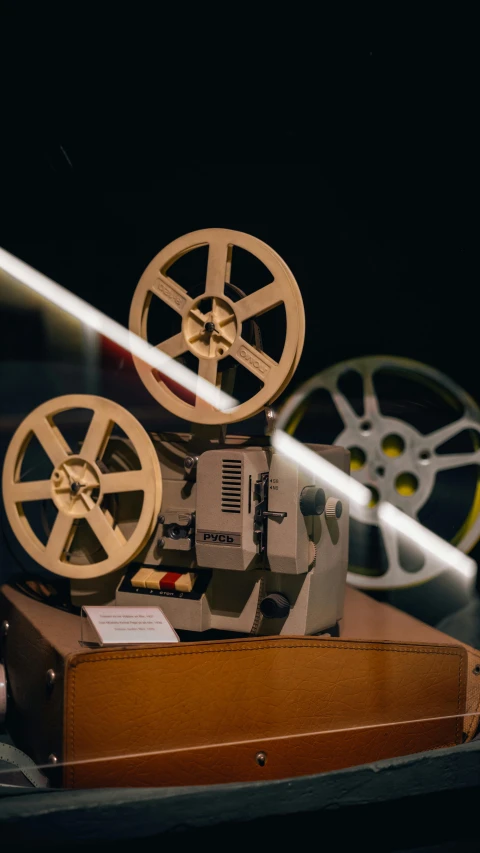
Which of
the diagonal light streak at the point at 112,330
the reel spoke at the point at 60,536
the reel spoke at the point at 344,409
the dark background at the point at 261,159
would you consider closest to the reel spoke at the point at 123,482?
the reel spoke at the point at 60,536

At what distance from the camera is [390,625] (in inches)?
90.0

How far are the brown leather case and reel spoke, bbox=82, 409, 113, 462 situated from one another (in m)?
0.42

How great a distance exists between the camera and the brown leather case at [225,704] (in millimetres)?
1684

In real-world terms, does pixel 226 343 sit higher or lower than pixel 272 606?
higher

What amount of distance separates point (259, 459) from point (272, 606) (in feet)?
1.18

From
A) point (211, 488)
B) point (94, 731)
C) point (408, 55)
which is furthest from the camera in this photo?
point (408, 55)

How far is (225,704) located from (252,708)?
0.07 metres

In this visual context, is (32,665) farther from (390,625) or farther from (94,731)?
(390,625)

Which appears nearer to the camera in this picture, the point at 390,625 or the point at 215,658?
the point at 215,658

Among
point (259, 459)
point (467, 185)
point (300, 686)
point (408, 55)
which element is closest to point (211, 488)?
point (259, 459)

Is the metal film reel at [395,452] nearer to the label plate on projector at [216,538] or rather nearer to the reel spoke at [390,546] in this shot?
the reel spoke at [390,546]

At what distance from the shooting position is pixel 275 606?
196cm

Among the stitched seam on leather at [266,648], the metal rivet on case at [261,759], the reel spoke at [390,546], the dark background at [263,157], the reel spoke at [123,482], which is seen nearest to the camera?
the stitched seam on leather at [266,648]

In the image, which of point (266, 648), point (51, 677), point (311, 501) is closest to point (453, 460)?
point (311, 501)
